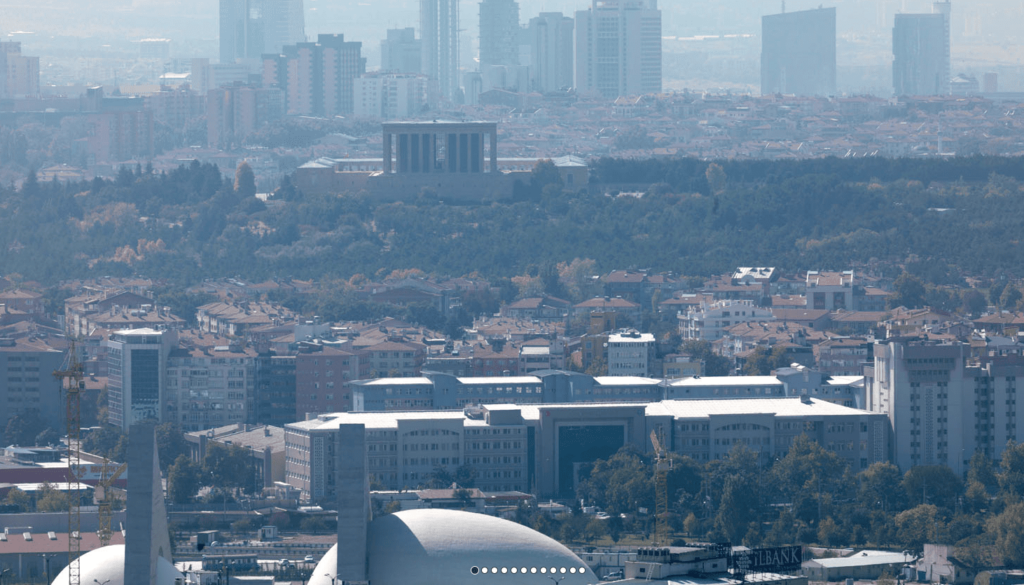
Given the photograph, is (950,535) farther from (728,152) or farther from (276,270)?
(728,152)

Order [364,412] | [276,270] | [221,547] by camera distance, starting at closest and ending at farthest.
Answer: [221,547] < [364,412] < [276,270]

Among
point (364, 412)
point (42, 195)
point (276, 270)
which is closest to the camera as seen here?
point (364, 412)

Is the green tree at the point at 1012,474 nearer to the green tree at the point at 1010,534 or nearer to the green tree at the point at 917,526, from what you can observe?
the green tree at the point at 917,526

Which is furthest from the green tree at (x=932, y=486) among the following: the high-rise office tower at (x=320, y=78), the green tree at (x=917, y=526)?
the high-rise office tower at (x=320, y=78)

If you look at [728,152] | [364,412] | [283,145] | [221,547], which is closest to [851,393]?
[364,412]

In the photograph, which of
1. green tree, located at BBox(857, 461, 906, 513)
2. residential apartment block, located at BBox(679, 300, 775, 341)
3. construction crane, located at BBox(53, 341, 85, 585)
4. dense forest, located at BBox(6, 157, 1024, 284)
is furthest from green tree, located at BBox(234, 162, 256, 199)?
green tree, located at BBox(857, 461, 906, 513)

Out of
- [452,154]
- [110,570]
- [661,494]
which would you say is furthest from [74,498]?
[452,154]

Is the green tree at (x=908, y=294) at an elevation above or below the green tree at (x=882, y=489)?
above
